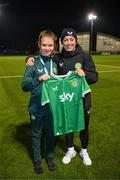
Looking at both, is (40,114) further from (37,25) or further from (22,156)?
(37,25)

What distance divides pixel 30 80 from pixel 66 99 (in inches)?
20.6

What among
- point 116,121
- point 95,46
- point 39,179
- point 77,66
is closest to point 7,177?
point 39,179

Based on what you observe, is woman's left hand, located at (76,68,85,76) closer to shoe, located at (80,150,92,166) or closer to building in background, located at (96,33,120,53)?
shoe, located at (80,150,92,166)

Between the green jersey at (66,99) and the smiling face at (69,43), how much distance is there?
1.25ft

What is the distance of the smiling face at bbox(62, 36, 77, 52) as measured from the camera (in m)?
3.98

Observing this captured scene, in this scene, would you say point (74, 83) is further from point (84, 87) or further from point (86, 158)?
point (86, 158)

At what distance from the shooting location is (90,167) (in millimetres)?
4305

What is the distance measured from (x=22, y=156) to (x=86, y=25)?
6465 centimetres

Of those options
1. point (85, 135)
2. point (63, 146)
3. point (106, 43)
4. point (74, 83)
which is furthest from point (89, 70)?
point (106, 43)

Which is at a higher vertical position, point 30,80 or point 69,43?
point 69,43

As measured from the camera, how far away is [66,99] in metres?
3.82

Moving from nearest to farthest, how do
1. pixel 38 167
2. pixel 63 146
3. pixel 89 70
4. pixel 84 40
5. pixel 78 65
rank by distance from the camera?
pixel 78 65
pixel 89 70
pixel 38 167
pixel 63 146
pixel 84 40

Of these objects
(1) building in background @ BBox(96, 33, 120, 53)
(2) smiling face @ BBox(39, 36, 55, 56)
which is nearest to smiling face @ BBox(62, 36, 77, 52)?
(2) smiling face @ BBox(39, 36, 55, 56)

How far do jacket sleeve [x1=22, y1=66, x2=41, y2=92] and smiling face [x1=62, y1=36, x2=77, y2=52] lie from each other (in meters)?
0.56
